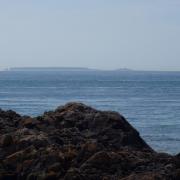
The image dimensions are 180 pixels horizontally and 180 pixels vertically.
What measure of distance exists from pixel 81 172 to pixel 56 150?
1691 millimetres

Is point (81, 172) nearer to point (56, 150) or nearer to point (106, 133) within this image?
point (56, 150)

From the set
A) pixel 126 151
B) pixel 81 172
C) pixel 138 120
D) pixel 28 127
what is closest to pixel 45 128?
pixel 28 127

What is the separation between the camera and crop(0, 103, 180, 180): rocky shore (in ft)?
66.3

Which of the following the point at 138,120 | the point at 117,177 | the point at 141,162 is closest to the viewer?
the point at 117,177

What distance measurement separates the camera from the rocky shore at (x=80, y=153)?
2020 centimetres

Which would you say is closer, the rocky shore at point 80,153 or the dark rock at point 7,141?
the rocky shore at point 80,153

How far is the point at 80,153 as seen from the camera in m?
21.4

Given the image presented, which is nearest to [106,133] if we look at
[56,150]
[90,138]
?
[90,138]

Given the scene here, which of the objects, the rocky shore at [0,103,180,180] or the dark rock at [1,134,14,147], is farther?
the dark rock at [1,134,14,147]

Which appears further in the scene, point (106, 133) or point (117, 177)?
point (106, 133)

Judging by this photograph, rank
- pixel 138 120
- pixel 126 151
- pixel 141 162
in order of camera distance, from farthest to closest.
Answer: pixel 138 120
pixel 126 151
pixel 141 162

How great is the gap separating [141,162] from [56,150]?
2.63 m

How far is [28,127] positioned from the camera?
86.6 ft

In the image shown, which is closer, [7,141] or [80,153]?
[80,153]
